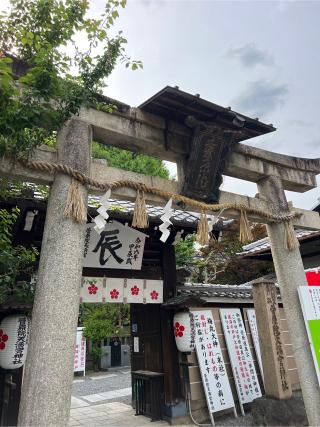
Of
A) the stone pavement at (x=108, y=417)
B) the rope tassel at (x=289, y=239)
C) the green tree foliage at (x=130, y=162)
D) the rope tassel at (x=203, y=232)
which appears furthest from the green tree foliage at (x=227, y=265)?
the rope tassel at (x=203, y=232)

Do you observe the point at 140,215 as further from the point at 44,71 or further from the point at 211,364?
the point at 211,364

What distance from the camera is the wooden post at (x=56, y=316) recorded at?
282 cm

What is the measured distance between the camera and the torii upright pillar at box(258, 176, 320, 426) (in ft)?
15.6

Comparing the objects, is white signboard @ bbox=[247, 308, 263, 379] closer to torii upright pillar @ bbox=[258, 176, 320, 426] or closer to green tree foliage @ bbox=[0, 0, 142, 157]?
torii upright pillar @ bbox=[258, 176, 320, 426]

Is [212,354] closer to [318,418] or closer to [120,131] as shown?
[318,418]

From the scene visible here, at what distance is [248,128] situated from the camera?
5.24 m

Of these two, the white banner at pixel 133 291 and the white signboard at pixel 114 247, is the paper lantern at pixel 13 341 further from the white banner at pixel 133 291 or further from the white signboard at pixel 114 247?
the white banner at pixel 133 291

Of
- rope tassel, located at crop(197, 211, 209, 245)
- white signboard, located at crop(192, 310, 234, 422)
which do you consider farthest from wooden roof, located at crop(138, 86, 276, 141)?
white signboard, located at crop(192, 310, 234, 422)

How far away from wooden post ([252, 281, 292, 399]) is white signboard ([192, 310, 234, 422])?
4.41 ft

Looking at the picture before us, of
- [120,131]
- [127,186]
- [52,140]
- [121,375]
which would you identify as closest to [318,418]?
[127,186]

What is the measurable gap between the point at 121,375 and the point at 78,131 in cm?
1617

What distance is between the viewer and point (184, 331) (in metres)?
7.77

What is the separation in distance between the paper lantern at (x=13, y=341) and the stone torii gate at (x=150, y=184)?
2.96 metres

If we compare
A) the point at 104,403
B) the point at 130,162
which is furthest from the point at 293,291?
the point at 130,162
